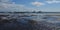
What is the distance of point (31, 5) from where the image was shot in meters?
1.90

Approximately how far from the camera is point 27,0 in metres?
1.90

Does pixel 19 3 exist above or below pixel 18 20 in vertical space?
above

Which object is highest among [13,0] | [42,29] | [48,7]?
[13,0]

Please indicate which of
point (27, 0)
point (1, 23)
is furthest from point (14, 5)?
point (1, 23)

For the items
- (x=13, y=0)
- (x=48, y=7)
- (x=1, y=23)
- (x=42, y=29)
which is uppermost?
(x=13, y=0)

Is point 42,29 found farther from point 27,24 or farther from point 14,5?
point 14,5

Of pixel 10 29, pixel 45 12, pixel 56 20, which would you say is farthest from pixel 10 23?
pixel 56 20

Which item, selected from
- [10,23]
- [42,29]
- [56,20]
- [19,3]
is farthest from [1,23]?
[56,20]

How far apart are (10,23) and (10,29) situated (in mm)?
85

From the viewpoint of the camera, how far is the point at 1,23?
1916mm

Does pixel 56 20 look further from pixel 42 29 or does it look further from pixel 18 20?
pixel 18 20

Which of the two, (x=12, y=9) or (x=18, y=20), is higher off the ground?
(x=12, y=9)

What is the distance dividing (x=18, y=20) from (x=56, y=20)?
0.52m

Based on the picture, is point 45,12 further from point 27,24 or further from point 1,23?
point 1,23
